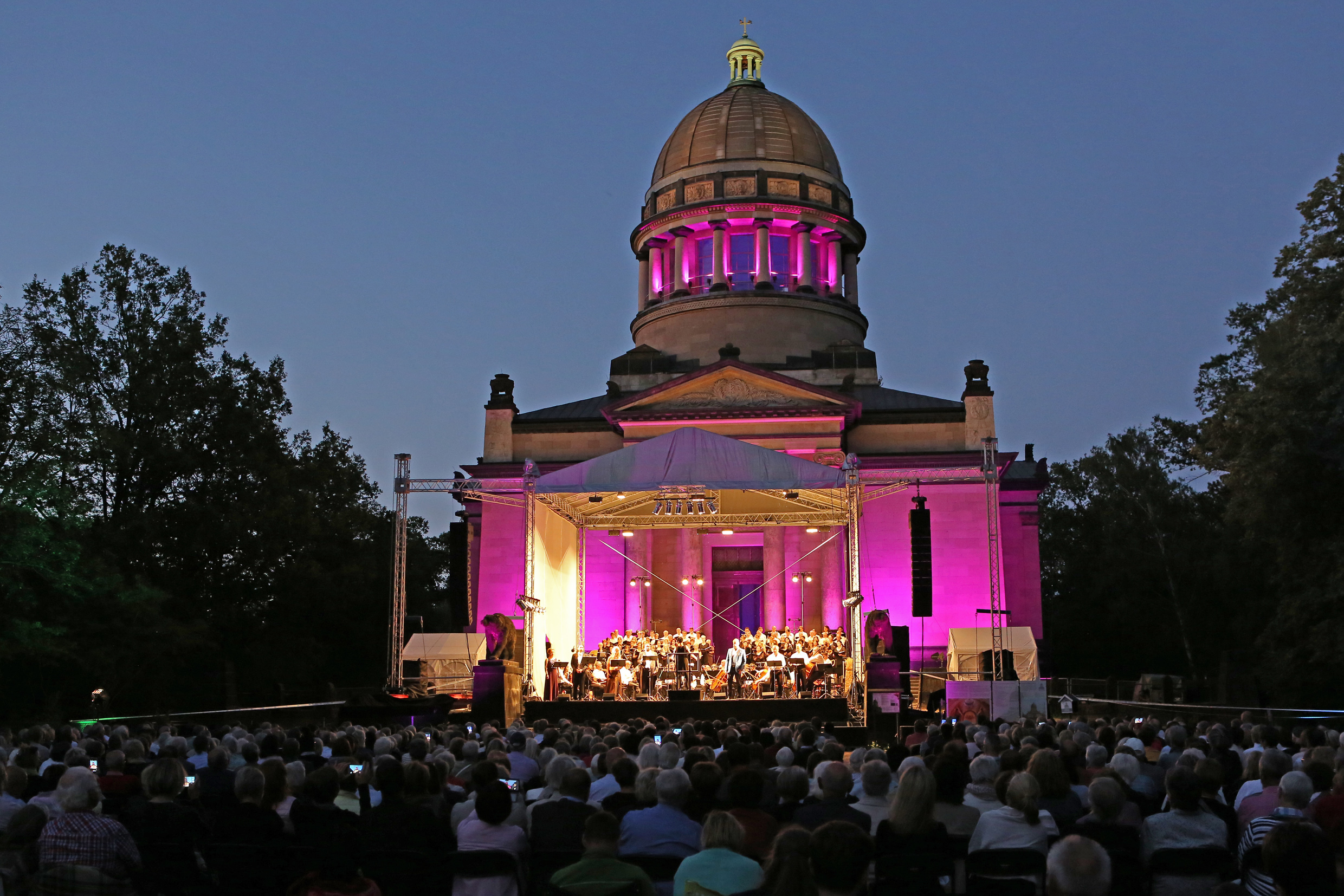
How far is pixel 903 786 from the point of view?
712 cm

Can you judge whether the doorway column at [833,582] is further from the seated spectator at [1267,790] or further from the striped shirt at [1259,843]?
the striped shirt at [1259,843]

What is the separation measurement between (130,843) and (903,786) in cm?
428

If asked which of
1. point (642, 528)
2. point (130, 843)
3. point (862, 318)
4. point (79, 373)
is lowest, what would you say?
point (130, 843)

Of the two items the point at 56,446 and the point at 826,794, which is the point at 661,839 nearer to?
the point at 826,794

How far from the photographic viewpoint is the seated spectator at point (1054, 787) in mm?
8039

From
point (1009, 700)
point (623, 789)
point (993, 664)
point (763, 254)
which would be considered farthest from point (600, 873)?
point (763, 254)

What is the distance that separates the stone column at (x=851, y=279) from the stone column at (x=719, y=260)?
5.26 metres

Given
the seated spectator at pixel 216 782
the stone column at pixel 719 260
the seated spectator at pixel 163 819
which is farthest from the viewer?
the stone column at pixel 719 260

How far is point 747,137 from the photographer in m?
51.2

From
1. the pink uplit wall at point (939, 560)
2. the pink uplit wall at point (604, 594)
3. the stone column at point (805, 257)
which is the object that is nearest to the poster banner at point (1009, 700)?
the pink uplit wall at point (939, 560)

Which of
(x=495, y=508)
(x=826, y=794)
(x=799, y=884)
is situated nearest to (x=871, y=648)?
(x=495, y=508)

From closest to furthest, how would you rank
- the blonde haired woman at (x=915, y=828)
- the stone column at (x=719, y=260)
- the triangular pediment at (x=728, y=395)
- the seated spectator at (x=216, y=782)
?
the blonde haired woman at (x=915, y=828) → the seated spectator at (x=216, y=782) → the triangular pediment at (x=728, y=395) → the stone column at (x=719, y=260)

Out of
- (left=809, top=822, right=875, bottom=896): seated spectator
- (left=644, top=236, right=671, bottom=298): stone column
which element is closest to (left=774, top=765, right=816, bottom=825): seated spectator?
(left=809, top=822, right=875, bottom=896): seated spectator

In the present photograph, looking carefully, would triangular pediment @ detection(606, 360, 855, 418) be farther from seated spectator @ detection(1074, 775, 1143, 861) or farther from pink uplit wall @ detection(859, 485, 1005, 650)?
seated spectator @ detection(1074, 775, 1143, 861)
